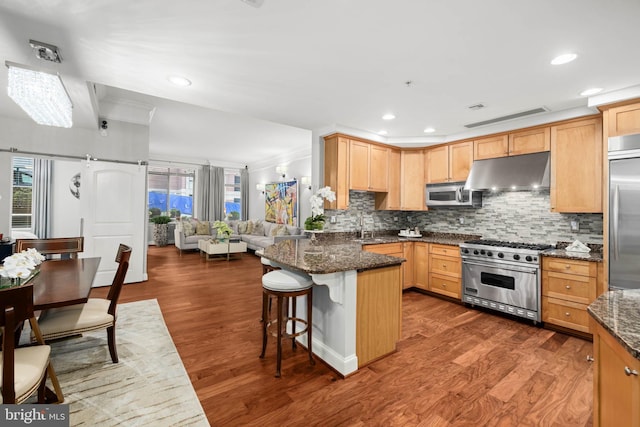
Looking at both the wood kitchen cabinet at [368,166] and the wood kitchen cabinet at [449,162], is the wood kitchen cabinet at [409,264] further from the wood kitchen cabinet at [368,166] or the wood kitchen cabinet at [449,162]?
the wood kitchen cabinet at [449,162]

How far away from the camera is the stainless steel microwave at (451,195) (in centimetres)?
427

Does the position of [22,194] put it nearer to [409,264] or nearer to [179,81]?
[179,81]

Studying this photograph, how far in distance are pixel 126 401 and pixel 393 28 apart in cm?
313

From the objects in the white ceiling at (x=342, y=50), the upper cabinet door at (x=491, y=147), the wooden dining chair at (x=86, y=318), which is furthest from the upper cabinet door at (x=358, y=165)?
the wooden dining chair at (x=86, y=318)

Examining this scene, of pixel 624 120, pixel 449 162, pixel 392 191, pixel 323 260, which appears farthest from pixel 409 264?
pixel 624 120

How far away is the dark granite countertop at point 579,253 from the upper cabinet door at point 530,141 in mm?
1270

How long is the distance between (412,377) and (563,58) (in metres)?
2.84

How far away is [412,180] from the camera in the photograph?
4.93 meters

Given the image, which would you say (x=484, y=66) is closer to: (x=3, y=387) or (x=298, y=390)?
(x=298, y=390)

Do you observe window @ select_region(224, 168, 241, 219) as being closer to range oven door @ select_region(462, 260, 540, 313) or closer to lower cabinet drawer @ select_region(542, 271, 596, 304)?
range oven door @ select_region(462, 260, 540, 313)

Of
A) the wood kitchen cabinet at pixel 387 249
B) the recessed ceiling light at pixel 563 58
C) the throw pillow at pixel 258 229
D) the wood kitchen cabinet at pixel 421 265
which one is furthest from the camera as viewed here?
the throw pillow at pixel 258 229

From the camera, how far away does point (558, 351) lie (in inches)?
106

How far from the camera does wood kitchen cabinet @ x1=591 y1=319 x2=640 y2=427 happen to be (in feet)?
3.02

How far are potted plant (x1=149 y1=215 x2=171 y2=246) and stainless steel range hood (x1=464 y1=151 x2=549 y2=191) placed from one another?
8790 millimetres
